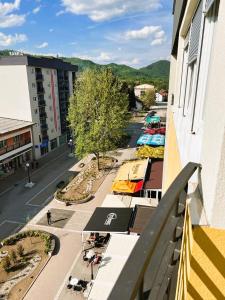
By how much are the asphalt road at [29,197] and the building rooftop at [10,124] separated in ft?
16.2

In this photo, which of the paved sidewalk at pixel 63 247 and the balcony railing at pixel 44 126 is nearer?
the paved sidewalk at pixel 63 247

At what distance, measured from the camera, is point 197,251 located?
1297 millimetres

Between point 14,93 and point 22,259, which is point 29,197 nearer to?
point 22,259

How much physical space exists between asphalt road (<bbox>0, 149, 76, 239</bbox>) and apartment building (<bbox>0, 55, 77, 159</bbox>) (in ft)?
16.2

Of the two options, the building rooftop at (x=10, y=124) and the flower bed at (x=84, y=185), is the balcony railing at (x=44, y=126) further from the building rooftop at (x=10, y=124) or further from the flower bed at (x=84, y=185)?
the flower bed at (x=84, y=185)

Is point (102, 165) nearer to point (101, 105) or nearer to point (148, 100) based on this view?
point (101, 105)

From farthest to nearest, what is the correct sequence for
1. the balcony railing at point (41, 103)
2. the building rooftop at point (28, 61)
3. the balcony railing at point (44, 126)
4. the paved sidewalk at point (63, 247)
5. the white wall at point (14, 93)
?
the balcony railing at point (44, 126) → the balcony railing at point (41, 103) → the white wall at point (14, 93) → the building rooftop at point (28, 61) → the paved sidewalk at point (63, 247)

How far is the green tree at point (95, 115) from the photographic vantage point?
78.0ft

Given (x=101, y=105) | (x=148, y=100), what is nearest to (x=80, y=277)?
(x=101, y=105)

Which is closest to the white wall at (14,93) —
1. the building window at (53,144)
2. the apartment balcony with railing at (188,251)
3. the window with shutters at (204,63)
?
the building window at (53,144)

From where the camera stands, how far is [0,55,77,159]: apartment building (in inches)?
1086

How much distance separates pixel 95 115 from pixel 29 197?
10.5 m

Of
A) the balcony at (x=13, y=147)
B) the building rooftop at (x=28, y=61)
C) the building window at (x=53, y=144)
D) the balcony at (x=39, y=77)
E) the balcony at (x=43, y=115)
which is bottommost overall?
the building window at (x=53, y=144)

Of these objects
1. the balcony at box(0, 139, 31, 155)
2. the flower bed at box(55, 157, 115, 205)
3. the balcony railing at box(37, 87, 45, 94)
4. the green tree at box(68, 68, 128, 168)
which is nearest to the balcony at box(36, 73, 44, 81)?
the balcony railing at box(37, 87, 45, 94)
